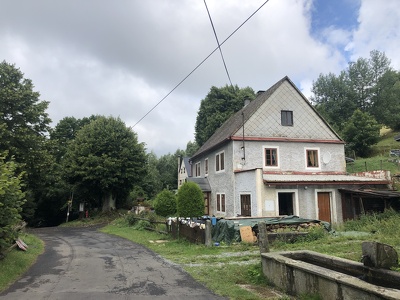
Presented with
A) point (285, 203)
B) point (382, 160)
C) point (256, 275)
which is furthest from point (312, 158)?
point (382, 160)

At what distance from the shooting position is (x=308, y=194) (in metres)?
20.8

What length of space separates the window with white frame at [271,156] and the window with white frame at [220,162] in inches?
130

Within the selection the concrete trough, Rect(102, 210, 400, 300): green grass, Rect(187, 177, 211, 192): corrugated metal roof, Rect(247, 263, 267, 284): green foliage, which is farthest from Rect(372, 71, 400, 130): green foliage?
the concrete trough

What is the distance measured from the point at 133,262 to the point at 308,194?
43.6ft

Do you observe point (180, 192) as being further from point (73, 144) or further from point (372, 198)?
point (73, 144)

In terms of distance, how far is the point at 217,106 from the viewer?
166 feet

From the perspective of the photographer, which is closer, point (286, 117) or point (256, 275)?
point (256, 275)

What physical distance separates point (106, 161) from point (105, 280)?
2553cm

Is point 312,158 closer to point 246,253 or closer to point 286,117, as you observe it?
point 286,117

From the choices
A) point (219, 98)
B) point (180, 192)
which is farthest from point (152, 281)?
point (219, 98)

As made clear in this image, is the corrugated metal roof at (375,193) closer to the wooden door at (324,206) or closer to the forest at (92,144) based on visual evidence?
the wooden door at (324,206)

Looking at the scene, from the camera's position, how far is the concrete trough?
15.8ft

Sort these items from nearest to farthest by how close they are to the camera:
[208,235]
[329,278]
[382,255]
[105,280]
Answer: [329,278], [382,255], [105,280], [208,235]

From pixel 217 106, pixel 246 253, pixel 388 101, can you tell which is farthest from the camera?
pixel 388 101
